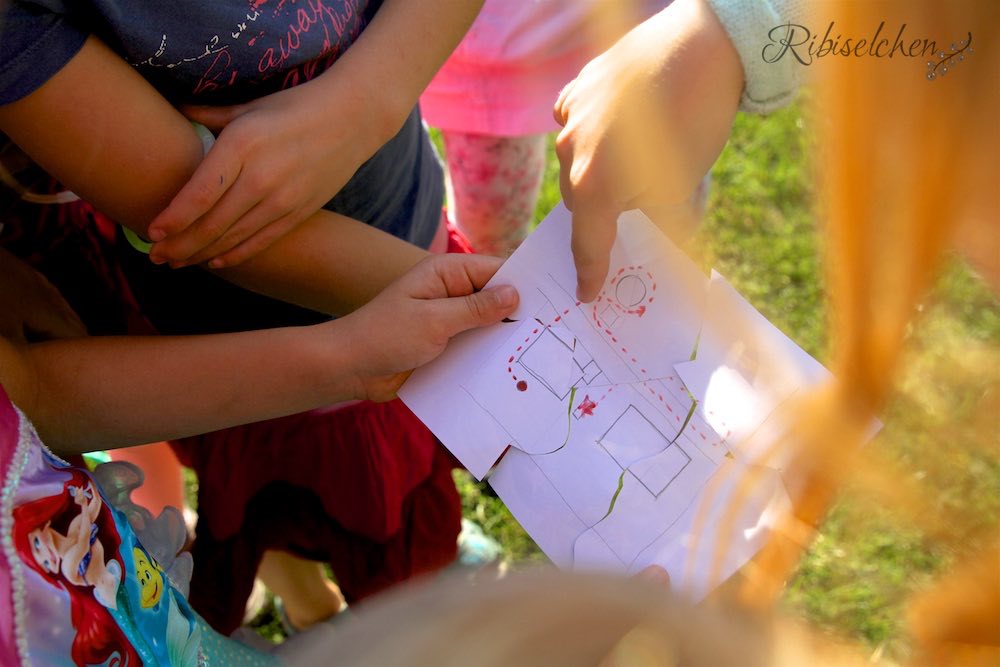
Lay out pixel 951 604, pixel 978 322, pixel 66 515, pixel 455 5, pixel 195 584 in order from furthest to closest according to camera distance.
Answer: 1. pixel 978 322
2. pixel 195 584
3. pixel 455 5
4. pixel 66 515
5. pixel 951 604

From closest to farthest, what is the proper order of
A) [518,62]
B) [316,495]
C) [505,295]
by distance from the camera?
1. [505,295]
2. [316,495]
3. [518,62]

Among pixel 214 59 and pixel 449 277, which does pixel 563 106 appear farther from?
pixel 214 59

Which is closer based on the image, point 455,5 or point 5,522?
point 5,522

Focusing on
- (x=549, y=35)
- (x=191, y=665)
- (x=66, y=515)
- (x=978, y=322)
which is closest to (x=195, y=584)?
(x=191, y=665)

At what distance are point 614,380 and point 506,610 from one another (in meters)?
0.49

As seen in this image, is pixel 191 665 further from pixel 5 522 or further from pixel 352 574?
pixel 352 574

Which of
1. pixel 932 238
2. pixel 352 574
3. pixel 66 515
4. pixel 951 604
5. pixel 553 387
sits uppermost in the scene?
pixel 932 238

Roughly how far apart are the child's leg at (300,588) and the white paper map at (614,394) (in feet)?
2.21

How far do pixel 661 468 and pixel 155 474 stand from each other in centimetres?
92

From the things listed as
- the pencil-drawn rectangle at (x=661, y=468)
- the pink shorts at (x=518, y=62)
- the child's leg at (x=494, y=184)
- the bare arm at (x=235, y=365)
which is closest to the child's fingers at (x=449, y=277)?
the bare arm at (x=235, y=365)

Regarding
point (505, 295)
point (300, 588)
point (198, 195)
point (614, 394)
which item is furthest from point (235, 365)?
point (300, 588)

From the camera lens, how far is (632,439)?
2.66 ft

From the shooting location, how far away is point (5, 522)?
0.57m

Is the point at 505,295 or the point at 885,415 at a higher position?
the point at 885,415
